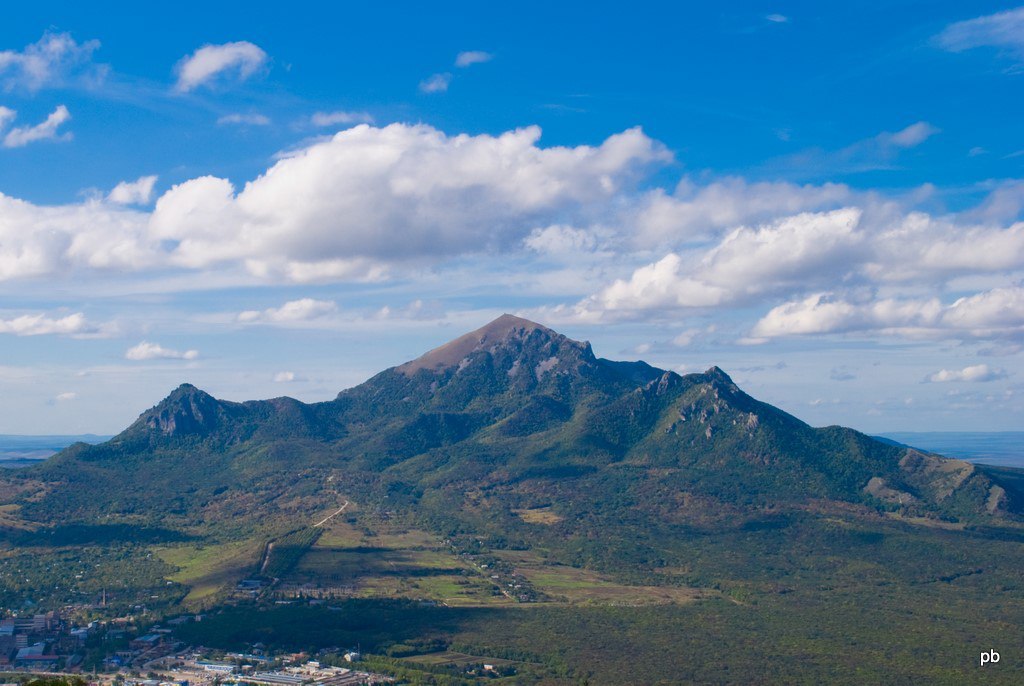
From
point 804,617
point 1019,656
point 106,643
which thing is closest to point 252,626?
point 106,643

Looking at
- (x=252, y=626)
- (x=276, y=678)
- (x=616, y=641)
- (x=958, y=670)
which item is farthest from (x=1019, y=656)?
(x=252, y=626)

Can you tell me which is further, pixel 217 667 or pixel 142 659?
pixel 142 659

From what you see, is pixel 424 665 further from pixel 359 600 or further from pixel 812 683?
pixel 812 683

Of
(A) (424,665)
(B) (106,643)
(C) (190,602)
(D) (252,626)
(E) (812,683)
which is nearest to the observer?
(E) (812,683)

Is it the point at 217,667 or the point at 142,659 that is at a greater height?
the point at 142,659

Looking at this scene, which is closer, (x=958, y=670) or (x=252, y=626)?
(x=958, y=670)

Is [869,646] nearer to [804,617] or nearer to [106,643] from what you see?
[804,617]

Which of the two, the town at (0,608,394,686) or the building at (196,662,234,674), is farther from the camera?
the building at (196,662,234,674)

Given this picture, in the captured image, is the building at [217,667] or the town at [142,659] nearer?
A: the town at [142,659]

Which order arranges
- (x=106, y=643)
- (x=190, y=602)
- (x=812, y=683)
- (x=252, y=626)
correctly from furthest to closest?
(x=190, y=602) < (x=252, y=626) < (x=106, y=643) < (x=812, y=683)
